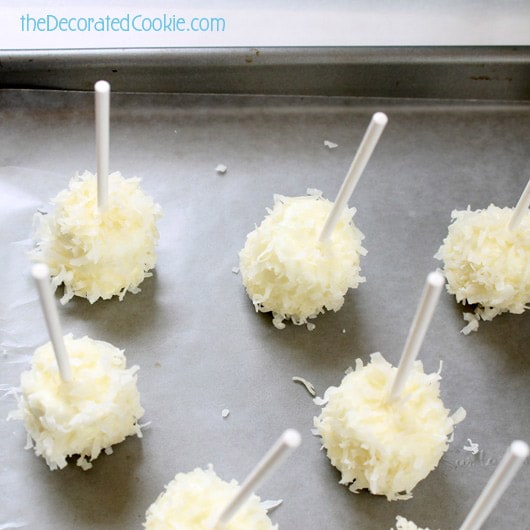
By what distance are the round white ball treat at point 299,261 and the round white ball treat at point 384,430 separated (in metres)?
0.18

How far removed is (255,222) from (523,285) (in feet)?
1.84

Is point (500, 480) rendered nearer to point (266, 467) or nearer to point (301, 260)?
point (266, 467)

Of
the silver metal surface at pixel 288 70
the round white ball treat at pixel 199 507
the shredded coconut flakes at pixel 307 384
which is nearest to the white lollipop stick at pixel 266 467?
the round white ball treat at pixel 199 507

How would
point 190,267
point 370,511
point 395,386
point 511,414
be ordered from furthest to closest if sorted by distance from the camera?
1. point 190,267
2. point 511,414
3. point 370,511
4. point 395,386

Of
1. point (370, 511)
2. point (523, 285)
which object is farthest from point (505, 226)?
point (370, 511)

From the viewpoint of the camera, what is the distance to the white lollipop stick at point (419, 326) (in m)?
1.17

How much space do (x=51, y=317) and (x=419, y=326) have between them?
53 cm

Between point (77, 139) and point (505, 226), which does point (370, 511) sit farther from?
point (77, 139)

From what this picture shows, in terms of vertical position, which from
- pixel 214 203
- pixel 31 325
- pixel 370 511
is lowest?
pixel 370 511

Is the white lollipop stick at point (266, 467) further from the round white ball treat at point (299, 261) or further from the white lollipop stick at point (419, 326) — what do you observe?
the round white ball treat at point (299, 261)

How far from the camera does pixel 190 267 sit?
5.87 ft

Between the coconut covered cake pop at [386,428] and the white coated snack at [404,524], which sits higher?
the coconut covered cake pop at [386,428]

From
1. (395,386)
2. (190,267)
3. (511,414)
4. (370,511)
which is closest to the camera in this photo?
(395,386)

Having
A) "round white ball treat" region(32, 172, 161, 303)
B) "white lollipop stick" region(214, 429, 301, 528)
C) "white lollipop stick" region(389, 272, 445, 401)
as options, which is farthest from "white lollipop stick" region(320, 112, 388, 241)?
"white lollipop stick" region(214, 429, 301, 528)
